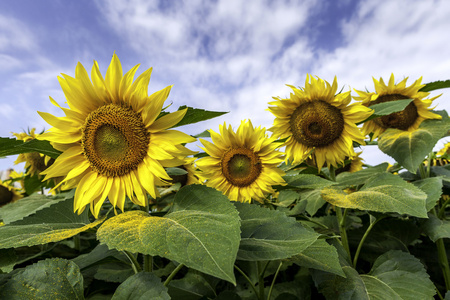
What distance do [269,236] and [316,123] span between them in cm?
133

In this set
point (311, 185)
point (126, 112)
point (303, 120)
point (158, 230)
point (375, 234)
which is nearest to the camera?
point (158, 230)

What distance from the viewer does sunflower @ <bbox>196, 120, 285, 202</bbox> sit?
7.22 feet

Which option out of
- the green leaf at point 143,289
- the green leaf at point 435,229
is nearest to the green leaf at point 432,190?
the green leaf at point 435,229

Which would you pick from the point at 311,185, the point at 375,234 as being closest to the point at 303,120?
the point at 311,185

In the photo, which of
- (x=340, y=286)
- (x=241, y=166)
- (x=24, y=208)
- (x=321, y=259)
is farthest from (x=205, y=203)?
(x=24, y=208)

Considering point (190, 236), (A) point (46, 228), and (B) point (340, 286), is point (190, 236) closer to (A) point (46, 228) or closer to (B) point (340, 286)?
(A) point (46, 228)

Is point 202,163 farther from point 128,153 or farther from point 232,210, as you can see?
point 232,210

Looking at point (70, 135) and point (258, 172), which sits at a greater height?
point (70, 135)

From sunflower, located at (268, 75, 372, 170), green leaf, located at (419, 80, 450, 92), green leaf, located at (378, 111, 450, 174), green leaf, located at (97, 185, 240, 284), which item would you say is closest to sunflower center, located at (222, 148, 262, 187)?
sunflower, located at (268, 75, 372, 170)

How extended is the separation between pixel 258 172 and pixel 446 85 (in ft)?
5.16

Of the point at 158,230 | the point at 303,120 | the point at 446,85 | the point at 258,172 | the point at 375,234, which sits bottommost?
the point at 375,234

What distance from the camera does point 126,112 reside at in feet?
4.35

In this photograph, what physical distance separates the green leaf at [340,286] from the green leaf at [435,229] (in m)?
0.54

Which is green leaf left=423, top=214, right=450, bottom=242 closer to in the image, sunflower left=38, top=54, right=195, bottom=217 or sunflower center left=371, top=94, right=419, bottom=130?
sunflower center left=371, top=94, right=419, bottom=130
